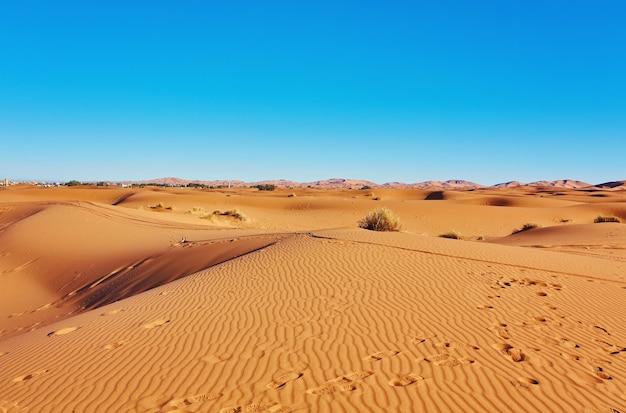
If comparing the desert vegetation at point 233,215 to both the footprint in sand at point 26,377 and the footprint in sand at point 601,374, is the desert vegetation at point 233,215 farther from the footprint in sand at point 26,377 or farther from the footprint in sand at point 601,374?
the footprint in sand at point 601,374

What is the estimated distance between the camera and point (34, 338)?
20.8 ft

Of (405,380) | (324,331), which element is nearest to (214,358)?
(324,331)

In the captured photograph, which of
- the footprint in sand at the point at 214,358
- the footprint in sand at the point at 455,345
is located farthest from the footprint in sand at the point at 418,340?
the footprint in sand at the point at 214,358

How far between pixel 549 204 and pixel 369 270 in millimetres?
41061

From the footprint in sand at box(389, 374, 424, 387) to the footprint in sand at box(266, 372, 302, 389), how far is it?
943 mm

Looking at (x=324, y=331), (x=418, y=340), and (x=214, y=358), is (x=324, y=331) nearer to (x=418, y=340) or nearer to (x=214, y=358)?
(x=418, y=340)

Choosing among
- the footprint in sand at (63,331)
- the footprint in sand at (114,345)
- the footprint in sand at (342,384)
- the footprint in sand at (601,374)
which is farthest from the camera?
the footprint in sand at (63,331)

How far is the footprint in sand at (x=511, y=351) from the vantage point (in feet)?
→ 15.0

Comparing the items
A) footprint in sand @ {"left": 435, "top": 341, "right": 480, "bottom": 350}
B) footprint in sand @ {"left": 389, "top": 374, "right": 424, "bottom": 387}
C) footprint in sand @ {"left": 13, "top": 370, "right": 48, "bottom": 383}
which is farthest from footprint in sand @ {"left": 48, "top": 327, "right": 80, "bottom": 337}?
footprint in sand @ {"left": 435, "top": 341, "right": 480, "bottom": 350}

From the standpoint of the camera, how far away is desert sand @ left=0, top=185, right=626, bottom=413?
3.83 metres

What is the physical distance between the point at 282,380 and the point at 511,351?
2750mm

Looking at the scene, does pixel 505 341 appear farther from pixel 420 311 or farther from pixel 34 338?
pixel 34 338

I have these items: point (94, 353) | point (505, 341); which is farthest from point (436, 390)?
point (94, 353)

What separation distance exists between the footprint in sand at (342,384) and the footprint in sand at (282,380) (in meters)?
0.28
